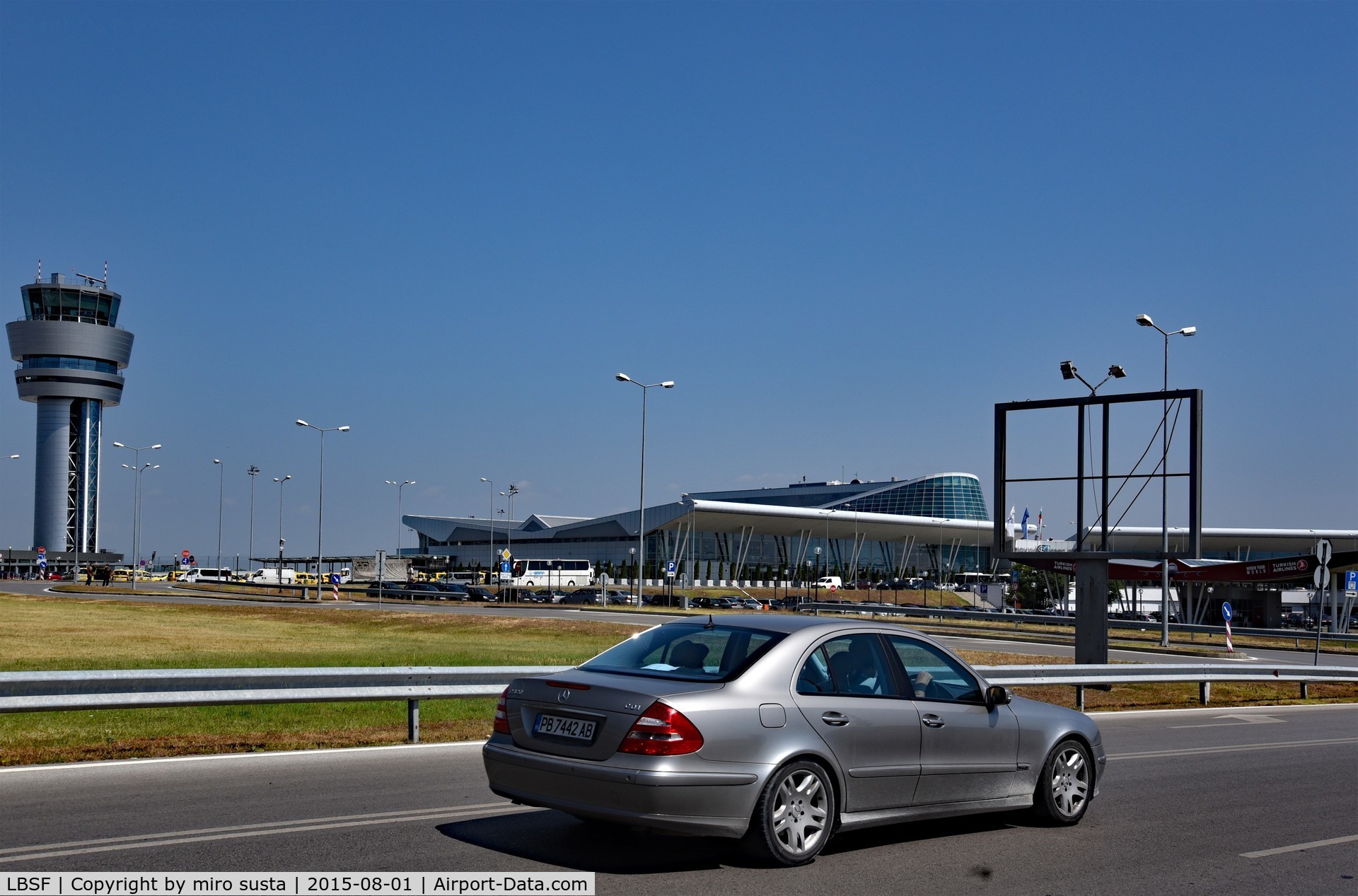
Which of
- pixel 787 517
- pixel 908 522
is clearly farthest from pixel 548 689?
pixel 908 522

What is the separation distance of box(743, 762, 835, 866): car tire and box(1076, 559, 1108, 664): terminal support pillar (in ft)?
54.8

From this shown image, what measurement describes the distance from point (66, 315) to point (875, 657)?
14974 cm

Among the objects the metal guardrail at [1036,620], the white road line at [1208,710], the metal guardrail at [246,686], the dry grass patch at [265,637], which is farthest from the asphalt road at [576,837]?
the metal guardrail at [1036,620]

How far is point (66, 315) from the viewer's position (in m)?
139

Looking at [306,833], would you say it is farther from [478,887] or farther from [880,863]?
[880,863]

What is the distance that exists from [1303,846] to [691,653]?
15.0ft

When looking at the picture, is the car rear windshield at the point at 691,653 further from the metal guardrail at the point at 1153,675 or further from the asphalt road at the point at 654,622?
the asphalt road at the point at 654,622

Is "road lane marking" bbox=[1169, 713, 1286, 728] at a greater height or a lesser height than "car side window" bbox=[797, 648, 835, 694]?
lesser

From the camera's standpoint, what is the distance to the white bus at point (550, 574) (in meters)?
106

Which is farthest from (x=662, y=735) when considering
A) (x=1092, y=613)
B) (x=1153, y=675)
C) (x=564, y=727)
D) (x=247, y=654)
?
(x=247, y=654)

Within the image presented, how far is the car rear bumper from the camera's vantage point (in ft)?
21.9

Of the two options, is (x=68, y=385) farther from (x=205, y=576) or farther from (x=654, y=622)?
(x=654, y=622)


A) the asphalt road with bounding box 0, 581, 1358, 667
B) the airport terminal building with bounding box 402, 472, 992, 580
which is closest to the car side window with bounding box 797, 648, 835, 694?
the asphalt road with bounding box 0, 581, 1358, 667

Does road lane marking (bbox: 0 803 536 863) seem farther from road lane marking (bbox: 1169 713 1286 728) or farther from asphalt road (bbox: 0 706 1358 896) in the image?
road lane marking (bbox: 1169 713 1286 728)
